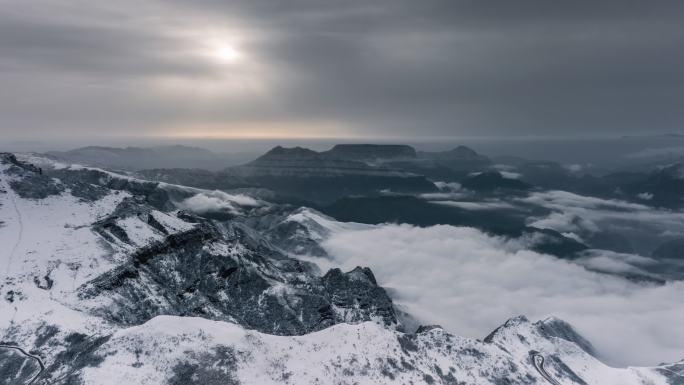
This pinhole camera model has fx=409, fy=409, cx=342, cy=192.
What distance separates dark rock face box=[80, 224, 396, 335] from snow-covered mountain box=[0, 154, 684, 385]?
48 centimetres

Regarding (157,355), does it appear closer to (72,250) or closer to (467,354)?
(467,354)

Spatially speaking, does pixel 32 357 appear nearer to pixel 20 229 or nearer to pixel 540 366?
pixel 20 229

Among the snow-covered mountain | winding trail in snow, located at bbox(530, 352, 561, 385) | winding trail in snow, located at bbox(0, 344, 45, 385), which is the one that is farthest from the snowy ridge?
winding trail in snow, located at bbox(0, 344, 45, 385)

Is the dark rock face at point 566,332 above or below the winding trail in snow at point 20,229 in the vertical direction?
below

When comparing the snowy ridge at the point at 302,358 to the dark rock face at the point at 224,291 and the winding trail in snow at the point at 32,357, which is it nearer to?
the winding trail in snow at the point at 32,357

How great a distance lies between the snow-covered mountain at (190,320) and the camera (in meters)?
78.1

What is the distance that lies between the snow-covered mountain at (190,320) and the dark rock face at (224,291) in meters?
0.48

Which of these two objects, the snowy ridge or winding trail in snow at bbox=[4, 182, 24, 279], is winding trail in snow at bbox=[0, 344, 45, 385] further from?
winding trail in snow at bbox=[4, 182, 24, 279]

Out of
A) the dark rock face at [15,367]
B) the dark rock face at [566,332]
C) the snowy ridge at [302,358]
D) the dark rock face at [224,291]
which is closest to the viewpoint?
the snowy ridge at [302,358]

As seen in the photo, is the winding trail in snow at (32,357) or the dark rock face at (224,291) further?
the dark rock face at (224,291)

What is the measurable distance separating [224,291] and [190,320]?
6283 centimetres

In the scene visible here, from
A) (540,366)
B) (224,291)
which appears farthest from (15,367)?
(540,366)

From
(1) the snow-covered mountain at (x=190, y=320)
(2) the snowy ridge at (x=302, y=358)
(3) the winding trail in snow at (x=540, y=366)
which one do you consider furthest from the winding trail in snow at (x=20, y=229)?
(3) the winding trail in snow at (x=540, y=366)

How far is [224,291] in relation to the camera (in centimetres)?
14638
